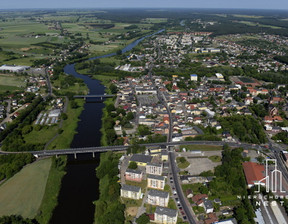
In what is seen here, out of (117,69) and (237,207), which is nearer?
(237,207)

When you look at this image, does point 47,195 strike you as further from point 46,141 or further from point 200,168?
point 200,168

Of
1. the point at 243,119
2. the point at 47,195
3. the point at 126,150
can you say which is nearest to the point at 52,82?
the point at 126,150

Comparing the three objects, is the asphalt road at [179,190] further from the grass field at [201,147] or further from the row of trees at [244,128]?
the row of trees at [244,128]

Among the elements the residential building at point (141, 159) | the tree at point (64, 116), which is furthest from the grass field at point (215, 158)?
the tree at point (64, 116)

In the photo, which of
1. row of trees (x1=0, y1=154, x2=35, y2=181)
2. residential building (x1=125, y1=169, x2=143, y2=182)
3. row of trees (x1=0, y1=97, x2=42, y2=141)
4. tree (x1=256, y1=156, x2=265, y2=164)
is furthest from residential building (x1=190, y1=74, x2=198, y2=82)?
row of trees (x1=0, y1=154, x2=35, y2=181)

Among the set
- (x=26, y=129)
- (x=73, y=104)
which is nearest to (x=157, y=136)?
(x=26, y=129)

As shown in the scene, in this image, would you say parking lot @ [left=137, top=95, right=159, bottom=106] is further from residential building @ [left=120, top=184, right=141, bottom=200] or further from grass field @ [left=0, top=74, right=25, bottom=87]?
grass field @ [left=0, top=74, right=25, bottom=87]
